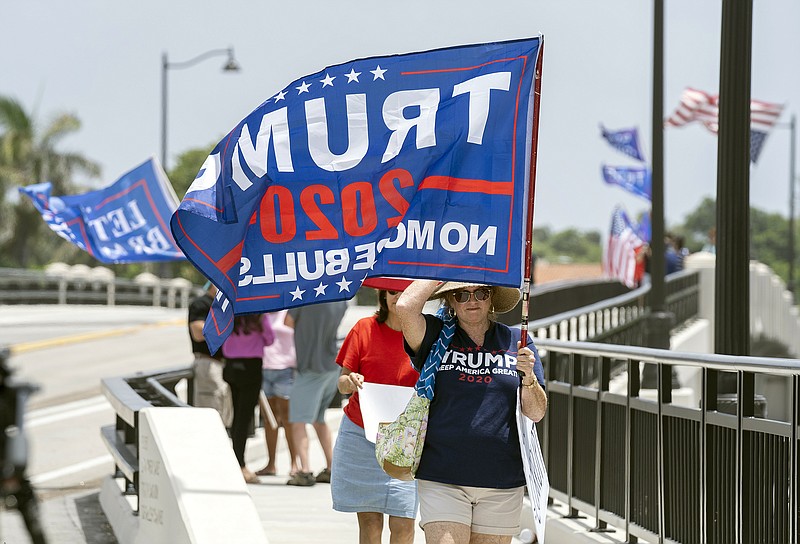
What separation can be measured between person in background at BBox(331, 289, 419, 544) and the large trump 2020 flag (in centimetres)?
75

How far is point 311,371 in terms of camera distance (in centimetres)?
1130

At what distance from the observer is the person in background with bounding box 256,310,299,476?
462 inches

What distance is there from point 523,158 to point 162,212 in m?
8.65

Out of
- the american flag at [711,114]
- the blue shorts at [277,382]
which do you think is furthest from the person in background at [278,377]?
the american flag at [711,114]

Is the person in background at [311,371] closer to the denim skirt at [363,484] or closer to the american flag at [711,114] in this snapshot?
the denim skirt at [363,484]

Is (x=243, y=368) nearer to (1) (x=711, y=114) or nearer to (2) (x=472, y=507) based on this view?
(2) (x=472, y=507)

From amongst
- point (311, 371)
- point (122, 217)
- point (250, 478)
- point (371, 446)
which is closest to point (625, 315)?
point (122, 217)

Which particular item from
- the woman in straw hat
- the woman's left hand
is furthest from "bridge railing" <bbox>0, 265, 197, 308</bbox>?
the woman's left hand

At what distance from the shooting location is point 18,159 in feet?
234

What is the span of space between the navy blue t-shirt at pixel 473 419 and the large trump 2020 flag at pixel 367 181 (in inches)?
14.2

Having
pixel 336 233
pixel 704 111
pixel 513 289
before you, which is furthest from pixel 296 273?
pixel 704 111

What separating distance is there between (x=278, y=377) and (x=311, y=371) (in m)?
0.73

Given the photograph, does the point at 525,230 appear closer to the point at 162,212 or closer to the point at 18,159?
the point at 162,212

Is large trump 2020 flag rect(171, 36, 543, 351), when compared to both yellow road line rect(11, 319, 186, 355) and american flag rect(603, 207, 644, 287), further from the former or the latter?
yellow road line rect(11, 319, 186, 355)
